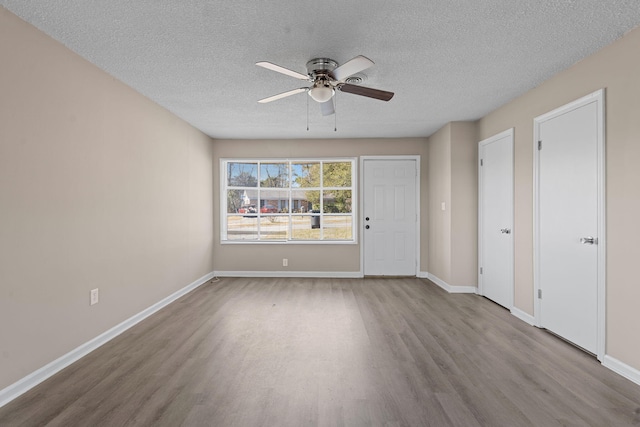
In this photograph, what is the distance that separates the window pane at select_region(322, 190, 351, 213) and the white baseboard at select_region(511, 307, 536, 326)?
3001mm

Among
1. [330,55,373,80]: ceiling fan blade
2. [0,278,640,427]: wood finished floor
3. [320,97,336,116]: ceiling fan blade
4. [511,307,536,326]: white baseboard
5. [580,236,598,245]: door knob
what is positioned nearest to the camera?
[0,278,640,427]: wood finished floor

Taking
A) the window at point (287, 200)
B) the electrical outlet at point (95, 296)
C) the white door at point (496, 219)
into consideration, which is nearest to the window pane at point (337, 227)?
the window at point (287, 200)

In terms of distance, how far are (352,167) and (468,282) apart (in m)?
2.66

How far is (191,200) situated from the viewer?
5000 millimetres

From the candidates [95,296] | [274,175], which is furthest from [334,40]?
[274,175]

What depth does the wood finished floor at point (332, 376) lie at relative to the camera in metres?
1.92

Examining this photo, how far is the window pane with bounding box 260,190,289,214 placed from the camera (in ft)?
19.7

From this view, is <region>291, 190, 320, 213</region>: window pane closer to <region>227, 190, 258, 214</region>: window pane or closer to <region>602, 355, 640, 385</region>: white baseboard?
<region>227, 190, 258, 214</region>: window pane

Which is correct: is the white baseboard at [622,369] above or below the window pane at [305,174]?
below

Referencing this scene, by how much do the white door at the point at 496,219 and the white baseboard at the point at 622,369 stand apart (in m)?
1.34

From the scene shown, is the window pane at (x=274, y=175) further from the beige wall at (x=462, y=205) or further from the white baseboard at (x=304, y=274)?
the beige wall at (x=462, y=205)

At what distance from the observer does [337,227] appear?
596 centimetres

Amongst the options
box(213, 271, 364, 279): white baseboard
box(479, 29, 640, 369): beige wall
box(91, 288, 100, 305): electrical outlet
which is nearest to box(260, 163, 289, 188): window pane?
box(213, 271, 364, 279): white baseboard

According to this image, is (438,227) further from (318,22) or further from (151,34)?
(151,34)
